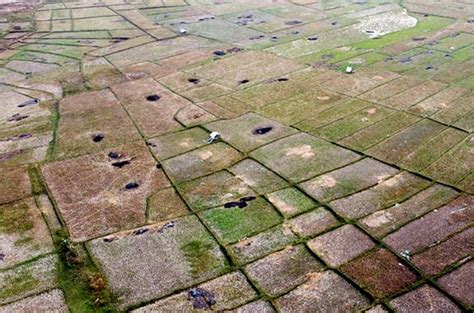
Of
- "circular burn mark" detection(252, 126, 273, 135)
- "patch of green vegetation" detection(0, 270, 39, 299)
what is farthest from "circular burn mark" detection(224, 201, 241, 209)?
"patch of green vegetation" detection(0, 270, 39, 299)

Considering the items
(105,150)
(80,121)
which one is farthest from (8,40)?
(105,150)

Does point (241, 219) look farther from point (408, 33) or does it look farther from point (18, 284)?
point (408, 33)

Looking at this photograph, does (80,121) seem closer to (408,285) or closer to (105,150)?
(105,150)

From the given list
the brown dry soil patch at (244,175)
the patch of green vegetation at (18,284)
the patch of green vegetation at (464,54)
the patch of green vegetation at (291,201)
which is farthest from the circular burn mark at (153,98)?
the patch of green vegetation at (464,54)

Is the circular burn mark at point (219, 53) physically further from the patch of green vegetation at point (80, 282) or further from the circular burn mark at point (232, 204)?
the patch of green vegetation at point (80, 282)

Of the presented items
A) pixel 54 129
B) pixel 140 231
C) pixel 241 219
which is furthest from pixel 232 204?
pixel 54 129

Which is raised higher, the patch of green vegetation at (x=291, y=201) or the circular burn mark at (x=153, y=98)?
the patch of green vegetation at (x=291, y=201)

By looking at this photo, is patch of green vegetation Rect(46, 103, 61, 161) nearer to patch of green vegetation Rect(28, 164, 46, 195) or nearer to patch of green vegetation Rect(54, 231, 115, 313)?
patch of green vegetation Rect(28, 164, 46, 195)
